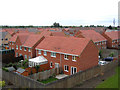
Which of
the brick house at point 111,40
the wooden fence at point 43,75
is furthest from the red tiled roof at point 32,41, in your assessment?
the brick house at point 111,40

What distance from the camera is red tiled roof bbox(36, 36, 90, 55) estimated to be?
28312mm

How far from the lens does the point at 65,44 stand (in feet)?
104

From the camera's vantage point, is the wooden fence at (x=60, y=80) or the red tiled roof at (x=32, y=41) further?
the red tiled roof at (x=32, y=41)

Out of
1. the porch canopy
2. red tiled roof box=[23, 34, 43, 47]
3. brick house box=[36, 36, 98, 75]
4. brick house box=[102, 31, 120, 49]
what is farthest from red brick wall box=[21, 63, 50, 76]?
brick house box=[102, 31, 120, 49]

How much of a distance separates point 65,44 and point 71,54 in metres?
4.60

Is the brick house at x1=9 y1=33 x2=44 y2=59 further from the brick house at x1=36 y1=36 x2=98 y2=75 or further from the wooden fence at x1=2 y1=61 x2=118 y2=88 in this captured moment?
the wooden fence at x1=2 y1=61 x2=118 y2=88

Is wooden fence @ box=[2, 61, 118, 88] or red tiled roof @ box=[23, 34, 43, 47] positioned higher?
red tiled roof @ box=[23, 34, 43, 47]

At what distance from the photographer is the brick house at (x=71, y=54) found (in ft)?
89.9

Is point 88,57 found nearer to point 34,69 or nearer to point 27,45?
point 34,69

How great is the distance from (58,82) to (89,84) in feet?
19.7

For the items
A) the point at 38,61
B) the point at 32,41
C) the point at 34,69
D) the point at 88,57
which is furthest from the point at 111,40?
the point at 34,69

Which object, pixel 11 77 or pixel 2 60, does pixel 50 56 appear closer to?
pixel 11 77

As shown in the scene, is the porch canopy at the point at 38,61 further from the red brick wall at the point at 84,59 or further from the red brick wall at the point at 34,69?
the red brick wall at the point at 84,59

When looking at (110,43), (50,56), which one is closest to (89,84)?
(50,56)
